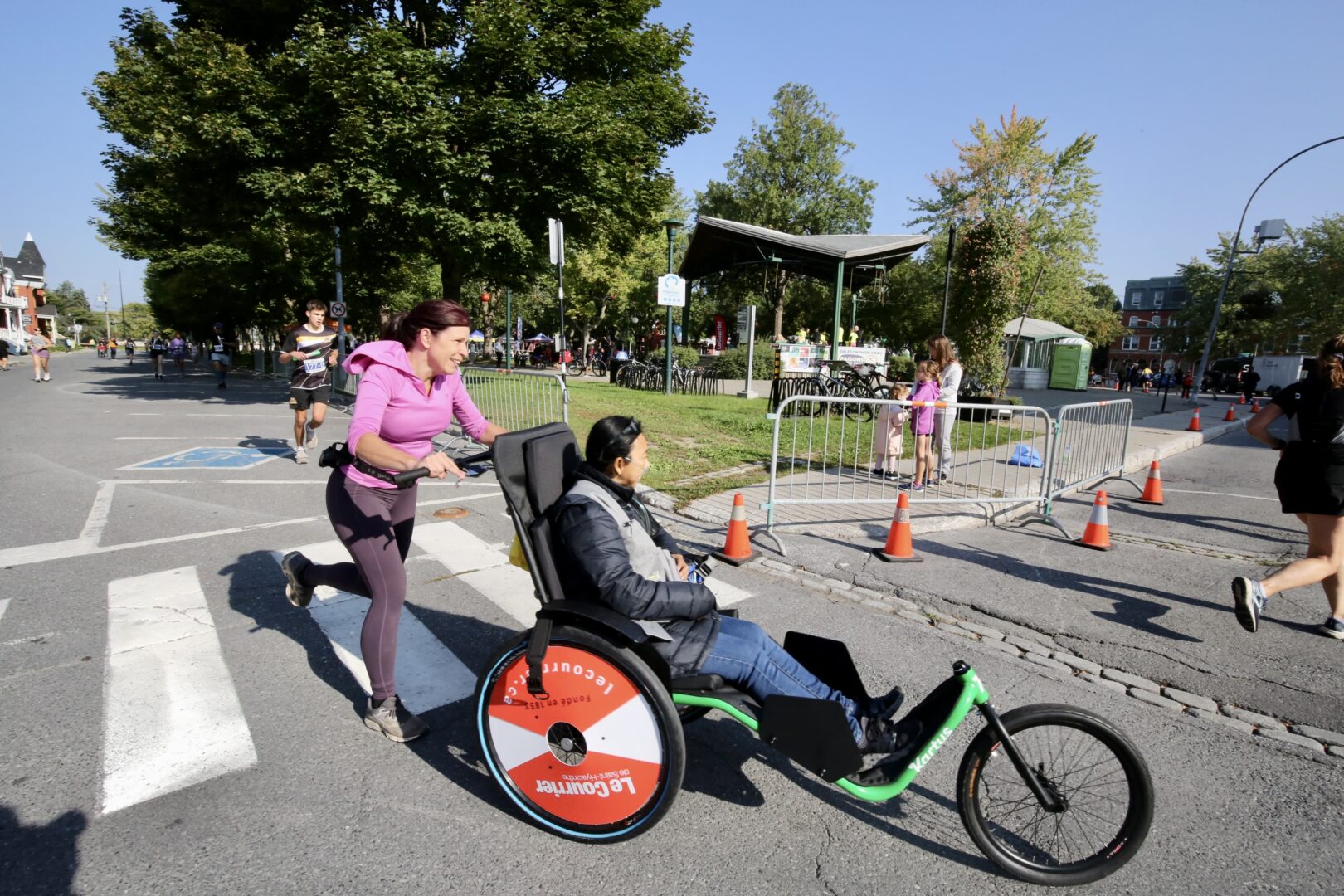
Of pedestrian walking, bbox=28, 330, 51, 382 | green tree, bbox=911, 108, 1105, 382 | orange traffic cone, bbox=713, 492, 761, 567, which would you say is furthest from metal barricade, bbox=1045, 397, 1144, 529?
pedestrian walking, bbox=28, 330, 51, 382

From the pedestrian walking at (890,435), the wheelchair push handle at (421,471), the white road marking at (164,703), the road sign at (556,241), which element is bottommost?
the white road marking at (164,703)

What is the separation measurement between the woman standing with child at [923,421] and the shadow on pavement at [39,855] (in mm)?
7065

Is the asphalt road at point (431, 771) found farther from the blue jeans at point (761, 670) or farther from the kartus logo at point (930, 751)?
the blue jeans at point (761, 670)

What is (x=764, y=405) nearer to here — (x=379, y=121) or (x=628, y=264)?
(x=379, y=121)

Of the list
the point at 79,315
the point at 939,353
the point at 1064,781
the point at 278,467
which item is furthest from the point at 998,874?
the point at 79,315

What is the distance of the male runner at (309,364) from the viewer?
847 centimetres

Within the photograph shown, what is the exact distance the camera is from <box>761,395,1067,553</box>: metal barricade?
6.56 m

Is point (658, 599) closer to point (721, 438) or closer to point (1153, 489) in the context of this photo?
point (1153, 489)

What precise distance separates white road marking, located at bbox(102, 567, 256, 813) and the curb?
11.7 feet

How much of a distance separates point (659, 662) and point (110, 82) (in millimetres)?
21253

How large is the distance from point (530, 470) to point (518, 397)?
300 inches

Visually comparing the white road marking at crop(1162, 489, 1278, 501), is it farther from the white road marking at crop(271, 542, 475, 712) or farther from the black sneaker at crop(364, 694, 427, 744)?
the black sneaker at crop(364, 694, 427, 744)

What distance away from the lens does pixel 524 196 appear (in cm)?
1362

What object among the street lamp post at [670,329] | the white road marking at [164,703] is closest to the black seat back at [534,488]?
the white road marking at [164,703]
